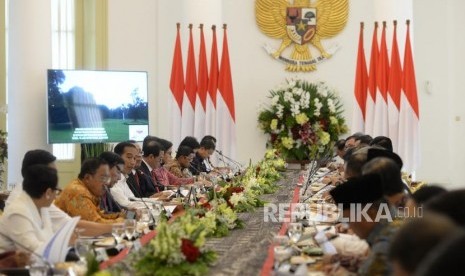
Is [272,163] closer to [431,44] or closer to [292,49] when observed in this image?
[292,49]

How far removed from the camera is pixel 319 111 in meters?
10.7

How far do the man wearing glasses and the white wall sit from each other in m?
6.26

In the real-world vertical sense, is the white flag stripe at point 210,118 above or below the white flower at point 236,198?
above

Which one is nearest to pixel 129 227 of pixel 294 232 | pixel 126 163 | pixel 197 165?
pixel 294 232

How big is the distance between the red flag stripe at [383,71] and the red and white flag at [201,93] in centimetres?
246

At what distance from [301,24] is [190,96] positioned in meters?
2.30

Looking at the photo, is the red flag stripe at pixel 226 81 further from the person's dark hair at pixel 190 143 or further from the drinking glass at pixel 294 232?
the drinking glass at pixel 294 232

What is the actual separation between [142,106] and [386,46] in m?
3.61

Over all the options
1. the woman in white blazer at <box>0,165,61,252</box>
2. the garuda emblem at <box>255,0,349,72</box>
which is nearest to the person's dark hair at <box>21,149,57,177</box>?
the woman in white blazer at <box>0,165,61,252</box>

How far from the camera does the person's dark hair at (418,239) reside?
58.8 inches

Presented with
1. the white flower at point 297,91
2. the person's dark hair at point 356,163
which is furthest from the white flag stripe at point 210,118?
the person's dark hair at point 356,163

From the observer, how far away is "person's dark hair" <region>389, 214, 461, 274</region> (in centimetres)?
149

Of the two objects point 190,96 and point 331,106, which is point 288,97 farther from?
point 190,96

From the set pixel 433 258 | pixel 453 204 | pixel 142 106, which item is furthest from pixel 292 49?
pixel 433 258
